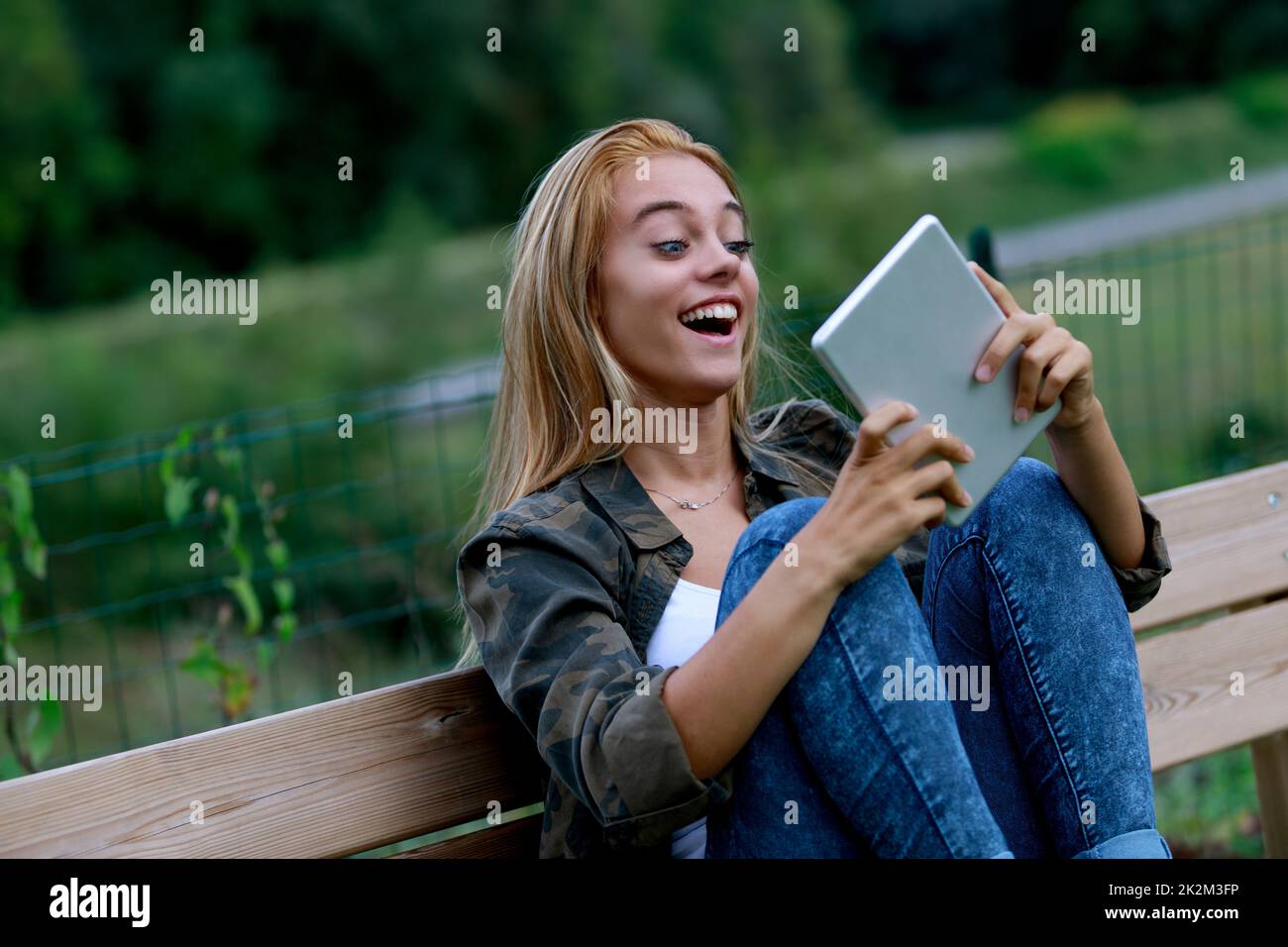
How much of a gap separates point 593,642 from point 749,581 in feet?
0.61

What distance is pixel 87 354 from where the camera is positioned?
1086 centimetres

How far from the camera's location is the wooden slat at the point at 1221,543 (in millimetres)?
2209

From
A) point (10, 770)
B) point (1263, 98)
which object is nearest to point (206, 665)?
point (10, 770)

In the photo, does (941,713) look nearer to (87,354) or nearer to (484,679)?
(484,679)

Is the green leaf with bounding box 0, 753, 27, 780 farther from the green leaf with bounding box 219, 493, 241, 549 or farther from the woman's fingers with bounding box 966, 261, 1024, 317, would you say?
the woman's fingers with bounding box 966, 261, 1024, 317

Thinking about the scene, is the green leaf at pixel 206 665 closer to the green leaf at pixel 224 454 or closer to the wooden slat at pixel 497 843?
the green leaf at pixel 224 454

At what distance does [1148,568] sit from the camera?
5.82ft

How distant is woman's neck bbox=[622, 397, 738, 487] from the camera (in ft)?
6.16

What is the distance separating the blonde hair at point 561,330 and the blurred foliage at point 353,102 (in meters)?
16.4

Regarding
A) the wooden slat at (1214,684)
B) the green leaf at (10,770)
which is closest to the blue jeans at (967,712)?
the wooden slat at (1214,684)

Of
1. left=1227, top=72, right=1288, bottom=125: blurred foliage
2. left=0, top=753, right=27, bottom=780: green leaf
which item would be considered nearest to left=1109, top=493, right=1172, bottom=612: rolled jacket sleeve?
left=0, top=753, right=27, bottom=780: green leaf

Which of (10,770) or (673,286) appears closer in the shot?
(673,286)

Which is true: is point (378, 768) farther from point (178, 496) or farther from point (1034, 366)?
point (178, 496)
